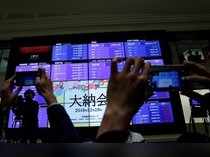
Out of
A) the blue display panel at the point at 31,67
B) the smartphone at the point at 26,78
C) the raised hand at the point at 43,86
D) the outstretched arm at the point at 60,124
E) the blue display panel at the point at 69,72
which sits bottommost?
the outstretched arm at the point at 60,124

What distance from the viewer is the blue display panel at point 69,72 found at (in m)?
1.59

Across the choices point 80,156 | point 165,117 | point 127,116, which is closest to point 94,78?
point 165,117

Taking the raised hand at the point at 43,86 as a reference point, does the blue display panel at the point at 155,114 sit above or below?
below

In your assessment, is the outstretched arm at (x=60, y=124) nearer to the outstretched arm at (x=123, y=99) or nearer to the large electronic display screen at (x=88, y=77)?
the outstretched arm at (x=123, y=99)

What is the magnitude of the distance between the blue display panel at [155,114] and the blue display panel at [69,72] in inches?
12.6

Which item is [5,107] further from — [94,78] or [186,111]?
[186,111]

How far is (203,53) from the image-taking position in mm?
1979

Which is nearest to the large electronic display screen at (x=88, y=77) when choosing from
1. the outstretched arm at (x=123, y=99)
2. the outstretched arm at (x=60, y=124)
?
the outstretched arm at (x=60, y=124)

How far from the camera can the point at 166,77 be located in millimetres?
920

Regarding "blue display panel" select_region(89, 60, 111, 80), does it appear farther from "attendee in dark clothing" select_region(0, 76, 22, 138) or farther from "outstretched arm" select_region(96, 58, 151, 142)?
"outstretched arm" select_region(96, 58, 151, 142)

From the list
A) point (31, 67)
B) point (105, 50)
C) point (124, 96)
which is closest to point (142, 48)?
point (105, 50)

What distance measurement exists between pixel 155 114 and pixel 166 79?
21.9 inches

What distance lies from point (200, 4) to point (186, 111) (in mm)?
846

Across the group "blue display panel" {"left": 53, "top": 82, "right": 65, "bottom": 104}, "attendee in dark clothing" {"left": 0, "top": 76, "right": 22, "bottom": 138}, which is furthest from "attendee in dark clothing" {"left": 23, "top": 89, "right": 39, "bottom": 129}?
"blue display panel" {"left": 53, "top": 82, "right": 65, "bottom": 104}
